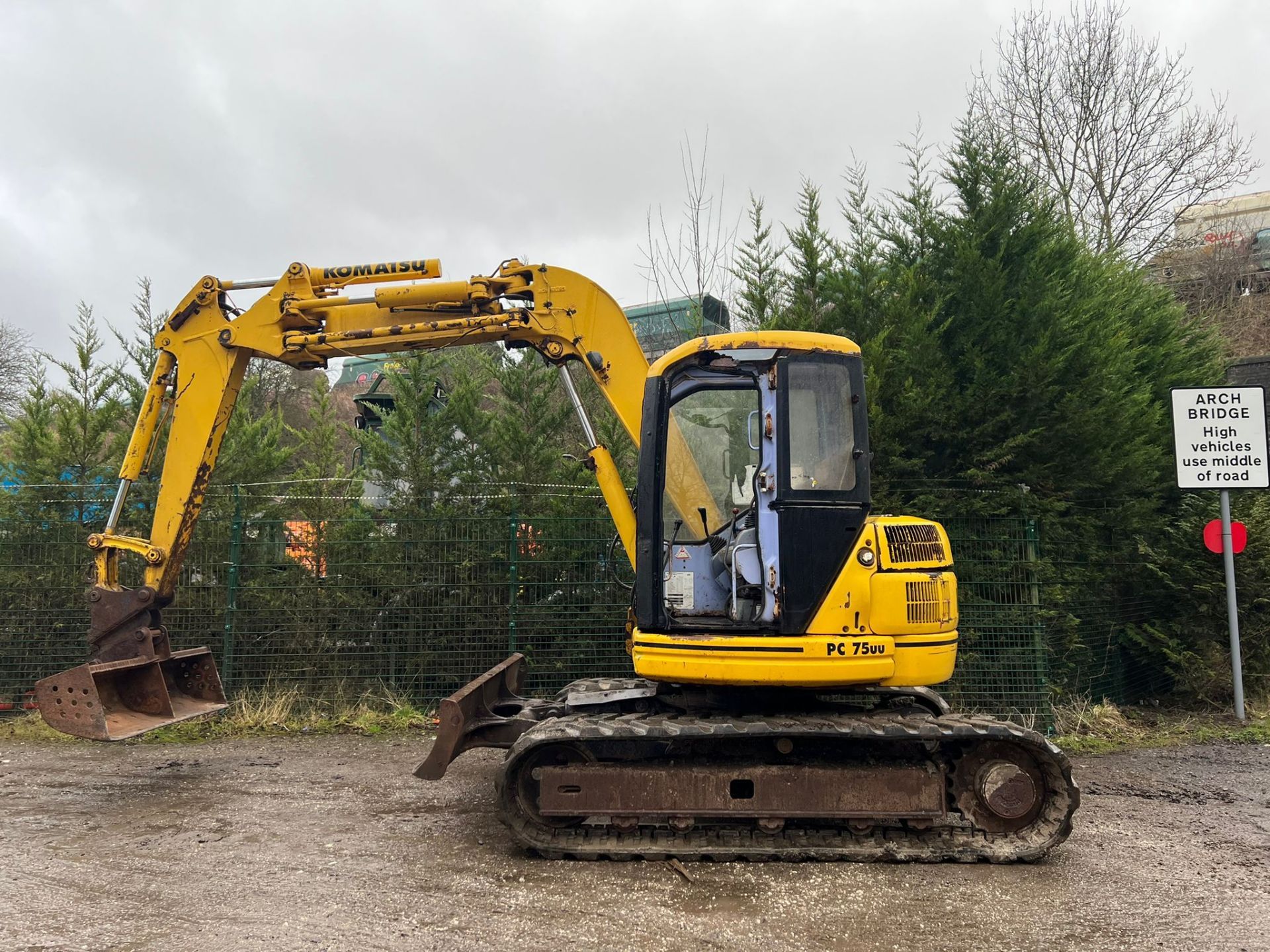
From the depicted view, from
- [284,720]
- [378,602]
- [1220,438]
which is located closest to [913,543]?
[1220,438]

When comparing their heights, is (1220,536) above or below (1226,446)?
below

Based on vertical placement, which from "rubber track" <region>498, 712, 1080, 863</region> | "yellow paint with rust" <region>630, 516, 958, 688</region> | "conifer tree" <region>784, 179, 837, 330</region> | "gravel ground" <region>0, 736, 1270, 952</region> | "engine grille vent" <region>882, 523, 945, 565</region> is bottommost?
"gravel ground" <region>0, 736, 1270, 952</region>

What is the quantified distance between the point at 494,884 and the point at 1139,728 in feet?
20.9

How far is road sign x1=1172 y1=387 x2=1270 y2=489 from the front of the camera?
7820 mm

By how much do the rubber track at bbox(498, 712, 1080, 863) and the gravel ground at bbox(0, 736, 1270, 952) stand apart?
3.6 inches

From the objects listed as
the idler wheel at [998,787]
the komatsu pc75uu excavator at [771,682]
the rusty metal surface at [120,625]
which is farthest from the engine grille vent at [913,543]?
the rusty metal surface at [120,625]

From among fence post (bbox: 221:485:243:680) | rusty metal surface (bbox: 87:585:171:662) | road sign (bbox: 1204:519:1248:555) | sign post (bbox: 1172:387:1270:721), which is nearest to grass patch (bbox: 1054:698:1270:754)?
sign post (bbox: 1172:387:1270:721)

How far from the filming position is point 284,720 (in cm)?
788

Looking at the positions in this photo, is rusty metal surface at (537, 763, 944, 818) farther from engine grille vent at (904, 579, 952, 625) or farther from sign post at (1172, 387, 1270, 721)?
sign post at (1172, 387, 1270, 721)

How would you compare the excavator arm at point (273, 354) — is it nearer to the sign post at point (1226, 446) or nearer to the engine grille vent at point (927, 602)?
the engine grille vent at point (927, 602)

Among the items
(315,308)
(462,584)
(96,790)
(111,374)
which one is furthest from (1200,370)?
(111,374)

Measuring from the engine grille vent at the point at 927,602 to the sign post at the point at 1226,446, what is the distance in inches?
185

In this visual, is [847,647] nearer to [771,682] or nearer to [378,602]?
[771,682]

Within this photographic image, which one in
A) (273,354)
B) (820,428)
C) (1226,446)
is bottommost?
(820,428)
